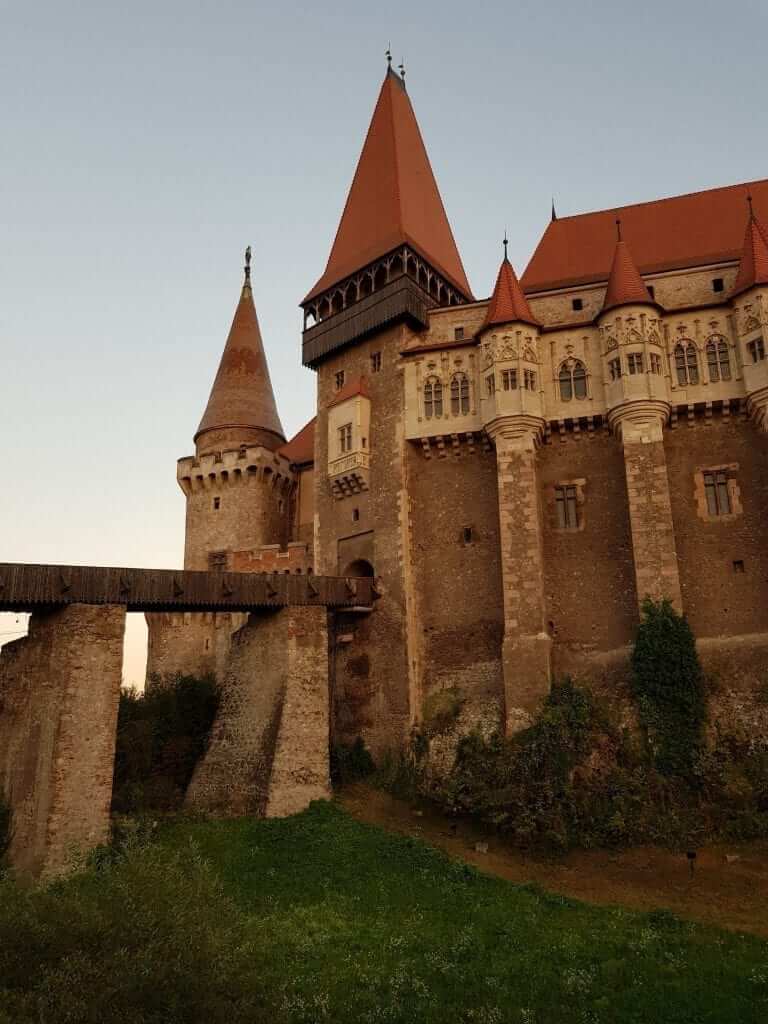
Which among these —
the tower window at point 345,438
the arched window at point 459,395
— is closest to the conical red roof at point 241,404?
the tower window at point 345,438

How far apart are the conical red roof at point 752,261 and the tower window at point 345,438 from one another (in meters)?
12.9

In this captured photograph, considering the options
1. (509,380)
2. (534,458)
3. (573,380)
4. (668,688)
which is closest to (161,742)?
(534,458)

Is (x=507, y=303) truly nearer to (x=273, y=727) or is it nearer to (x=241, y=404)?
(x=241, y=404)

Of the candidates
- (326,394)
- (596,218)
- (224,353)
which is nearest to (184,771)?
(326,394)

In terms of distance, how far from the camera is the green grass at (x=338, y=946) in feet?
30.4

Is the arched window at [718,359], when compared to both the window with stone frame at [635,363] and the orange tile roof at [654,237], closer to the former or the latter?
the window with stone frame at [635,363]

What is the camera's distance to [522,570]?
25047 millimetres

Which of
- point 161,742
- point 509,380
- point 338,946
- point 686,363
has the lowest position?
point 338,946

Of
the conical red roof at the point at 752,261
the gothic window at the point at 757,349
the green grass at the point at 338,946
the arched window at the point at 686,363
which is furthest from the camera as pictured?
the arched window at the point at 686,363

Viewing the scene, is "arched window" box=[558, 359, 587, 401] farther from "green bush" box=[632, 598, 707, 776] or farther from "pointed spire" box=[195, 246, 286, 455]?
"pointed spire" box=[195, 246, 286, 455]

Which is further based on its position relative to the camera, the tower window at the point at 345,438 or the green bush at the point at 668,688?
the tower window at the point at 345,438

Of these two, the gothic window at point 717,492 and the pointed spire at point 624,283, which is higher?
the pointed spire at point 624,283

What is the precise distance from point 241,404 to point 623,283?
1791 centimetres

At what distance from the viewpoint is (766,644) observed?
22.8m
